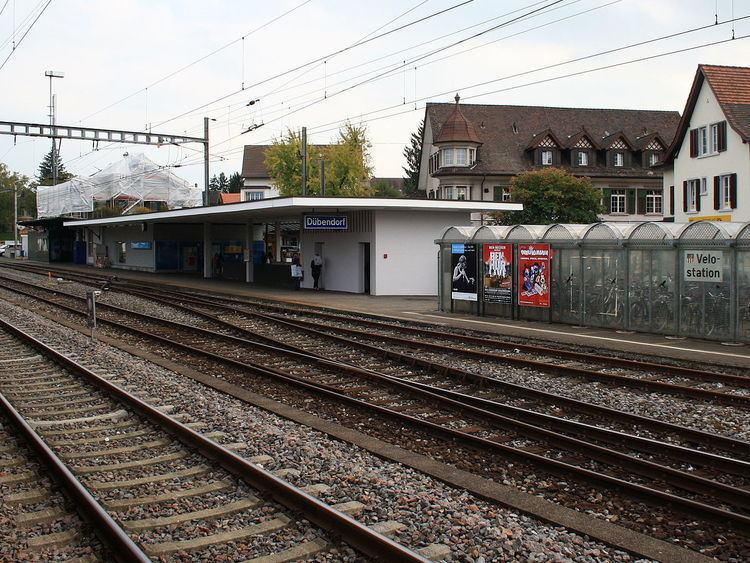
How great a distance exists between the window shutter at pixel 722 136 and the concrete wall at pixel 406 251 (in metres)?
16.2

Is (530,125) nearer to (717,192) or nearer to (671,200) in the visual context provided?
(671,200)

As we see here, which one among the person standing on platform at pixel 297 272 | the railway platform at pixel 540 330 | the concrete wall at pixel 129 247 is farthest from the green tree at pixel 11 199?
the railway platform at pixel 540 330

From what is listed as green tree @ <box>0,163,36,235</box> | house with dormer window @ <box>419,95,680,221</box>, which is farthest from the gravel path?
green tree @ <box>0,163,36,235</box>

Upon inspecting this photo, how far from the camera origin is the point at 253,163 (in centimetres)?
10244

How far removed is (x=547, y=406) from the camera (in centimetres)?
1075

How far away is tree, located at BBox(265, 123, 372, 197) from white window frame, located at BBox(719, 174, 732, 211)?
30825 millimetres

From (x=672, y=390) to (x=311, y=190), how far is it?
5728cm

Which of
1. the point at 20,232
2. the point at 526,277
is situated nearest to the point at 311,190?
the point at 526,277

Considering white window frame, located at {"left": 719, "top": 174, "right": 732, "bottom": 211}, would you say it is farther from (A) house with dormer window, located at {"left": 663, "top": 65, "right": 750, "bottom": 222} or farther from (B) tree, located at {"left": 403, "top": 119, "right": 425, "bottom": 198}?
(B) tree, located at {"left": 403, "top": 119, "right": 425, "bottom": 198}

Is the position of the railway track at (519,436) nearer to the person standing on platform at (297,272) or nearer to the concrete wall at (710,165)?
the person standing on platform at (297,272)

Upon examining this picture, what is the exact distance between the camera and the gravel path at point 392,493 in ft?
18.6

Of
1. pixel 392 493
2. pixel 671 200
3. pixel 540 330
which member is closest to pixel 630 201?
pixel 671 200

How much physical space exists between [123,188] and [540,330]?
59938mm

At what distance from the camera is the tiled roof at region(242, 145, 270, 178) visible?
101 metres
